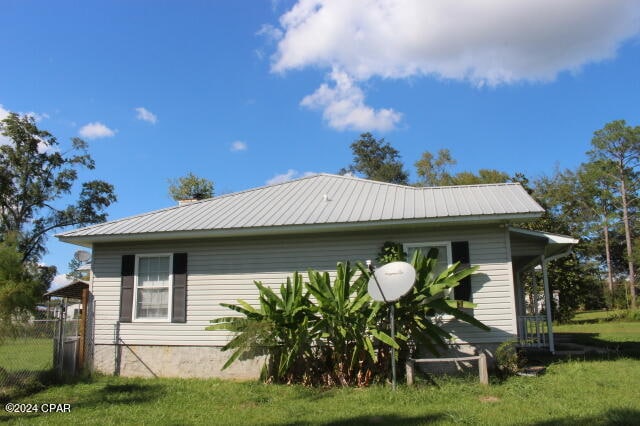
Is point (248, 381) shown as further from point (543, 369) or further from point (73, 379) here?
point (543, 369)

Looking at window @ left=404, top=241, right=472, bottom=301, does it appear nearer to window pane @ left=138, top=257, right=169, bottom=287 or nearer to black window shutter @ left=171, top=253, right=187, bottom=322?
black window shutter @ left=171, top=253, right=187, bottom=322

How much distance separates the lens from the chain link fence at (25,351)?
907 cm

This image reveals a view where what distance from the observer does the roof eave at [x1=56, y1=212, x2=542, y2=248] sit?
965 centimetres

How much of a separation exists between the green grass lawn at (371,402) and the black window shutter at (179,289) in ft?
4.88

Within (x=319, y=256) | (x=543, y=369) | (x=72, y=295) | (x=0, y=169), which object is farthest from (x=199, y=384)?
(x=0, y=169)

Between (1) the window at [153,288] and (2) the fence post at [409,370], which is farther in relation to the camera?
(1) the window at [153,288]

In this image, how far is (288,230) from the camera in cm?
1044

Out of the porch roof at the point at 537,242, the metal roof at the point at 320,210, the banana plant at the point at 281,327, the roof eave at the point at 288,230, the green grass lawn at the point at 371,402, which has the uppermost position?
the metal roof at the point at 320,210

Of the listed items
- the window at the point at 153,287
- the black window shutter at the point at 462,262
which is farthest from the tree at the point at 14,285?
the black window shutter at the point at 462,262

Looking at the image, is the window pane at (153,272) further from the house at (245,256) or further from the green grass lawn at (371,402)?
the green grass lawn at (371,402)

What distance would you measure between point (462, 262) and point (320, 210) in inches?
125

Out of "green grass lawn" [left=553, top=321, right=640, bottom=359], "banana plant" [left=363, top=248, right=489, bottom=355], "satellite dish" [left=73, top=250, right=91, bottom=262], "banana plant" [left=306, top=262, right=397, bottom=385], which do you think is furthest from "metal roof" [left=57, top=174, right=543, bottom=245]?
"green grass lawn" [left=553, top=321, right=640, bottom=359]

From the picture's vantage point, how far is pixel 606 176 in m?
46.6

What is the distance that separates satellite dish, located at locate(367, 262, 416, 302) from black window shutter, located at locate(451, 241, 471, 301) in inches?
73.0
